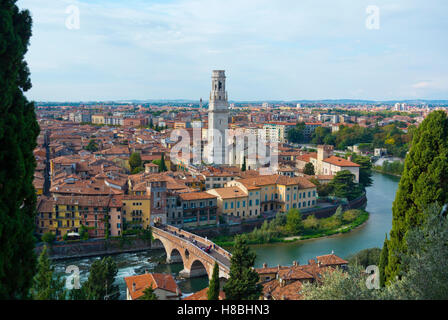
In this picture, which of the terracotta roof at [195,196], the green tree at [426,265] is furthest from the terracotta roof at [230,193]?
the green tree at [426,265]

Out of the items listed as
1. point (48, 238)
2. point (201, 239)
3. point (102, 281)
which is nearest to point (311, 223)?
point (201, 239)

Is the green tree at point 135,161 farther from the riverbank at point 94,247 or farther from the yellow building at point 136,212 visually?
the riverbank at point 94,247

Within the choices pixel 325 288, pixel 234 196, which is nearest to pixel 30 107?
pixel 325 288

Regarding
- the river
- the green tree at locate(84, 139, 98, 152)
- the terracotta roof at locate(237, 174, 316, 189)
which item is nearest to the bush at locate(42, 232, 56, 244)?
the river

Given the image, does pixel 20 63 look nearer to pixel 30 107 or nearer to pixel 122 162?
pixel 30 107

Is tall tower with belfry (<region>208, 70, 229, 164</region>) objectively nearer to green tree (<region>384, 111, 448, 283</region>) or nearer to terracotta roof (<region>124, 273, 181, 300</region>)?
terracotta roof (<region>124, 273, 181, 300</region>)

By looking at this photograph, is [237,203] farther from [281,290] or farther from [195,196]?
[281,290]
